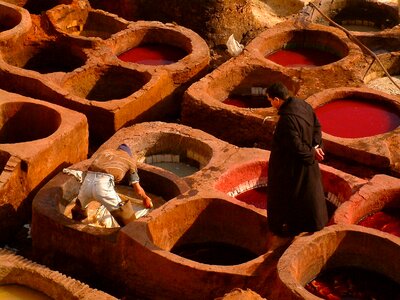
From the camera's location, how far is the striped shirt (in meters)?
7.50

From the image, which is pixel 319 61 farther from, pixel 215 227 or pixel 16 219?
pixel 16 219

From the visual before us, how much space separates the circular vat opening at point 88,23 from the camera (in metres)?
12.5

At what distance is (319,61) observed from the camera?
11.8 meters

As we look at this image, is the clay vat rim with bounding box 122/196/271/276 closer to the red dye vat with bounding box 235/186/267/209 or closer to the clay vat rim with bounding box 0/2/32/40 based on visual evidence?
the red dye vat with bounding box 235/186/267/209

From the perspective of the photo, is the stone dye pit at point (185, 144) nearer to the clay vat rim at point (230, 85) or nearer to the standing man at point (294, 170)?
the clay vat rim at point (230, 85)

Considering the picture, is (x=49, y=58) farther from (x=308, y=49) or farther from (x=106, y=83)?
(x=308, y=49)

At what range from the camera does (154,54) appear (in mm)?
11883

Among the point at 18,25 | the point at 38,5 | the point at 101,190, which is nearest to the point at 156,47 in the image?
the point at 18,25

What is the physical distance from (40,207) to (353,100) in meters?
4.54

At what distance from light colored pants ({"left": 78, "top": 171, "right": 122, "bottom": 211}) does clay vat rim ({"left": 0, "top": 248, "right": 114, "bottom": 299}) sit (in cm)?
86

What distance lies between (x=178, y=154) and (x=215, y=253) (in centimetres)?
164

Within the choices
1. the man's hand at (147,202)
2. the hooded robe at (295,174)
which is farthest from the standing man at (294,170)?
the man's hand at (147,202)

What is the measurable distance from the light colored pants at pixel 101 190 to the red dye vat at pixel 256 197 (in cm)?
155

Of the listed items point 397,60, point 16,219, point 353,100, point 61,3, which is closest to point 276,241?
point 16,219
